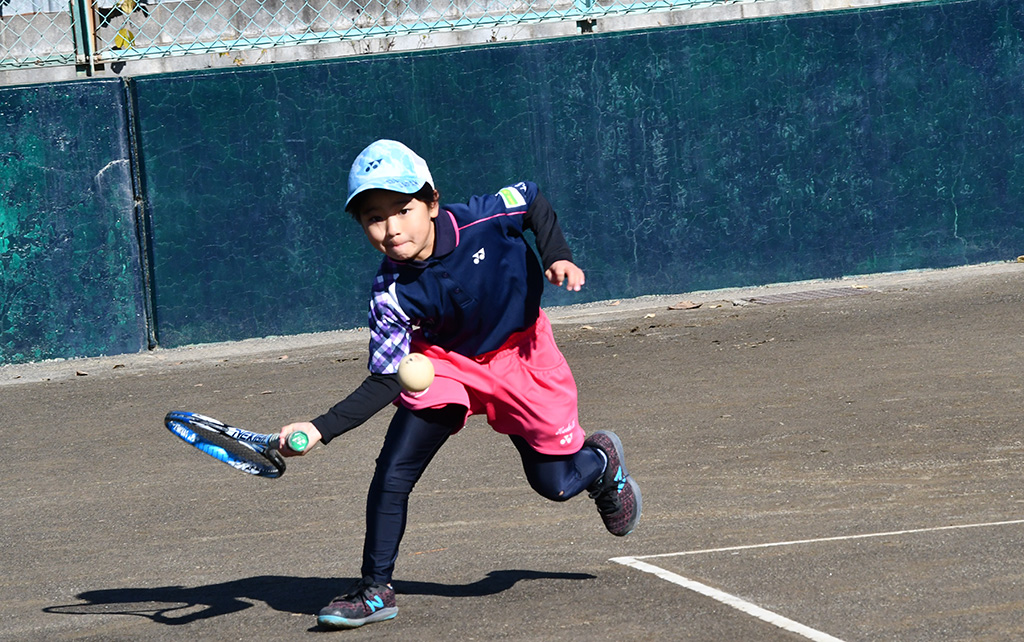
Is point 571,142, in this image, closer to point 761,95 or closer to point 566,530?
point 761,95

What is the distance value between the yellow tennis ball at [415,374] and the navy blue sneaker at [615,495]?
104 centimetres

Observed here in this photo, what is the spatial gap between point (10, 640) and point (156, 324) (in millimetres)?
7383

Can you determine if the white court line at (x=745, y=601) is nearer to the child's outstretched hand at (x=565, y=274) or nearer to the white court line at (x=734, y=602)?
the white court line at (x=734, y=602)

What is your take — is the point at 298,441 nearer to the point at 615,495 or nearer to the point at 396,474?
the point at 396,474

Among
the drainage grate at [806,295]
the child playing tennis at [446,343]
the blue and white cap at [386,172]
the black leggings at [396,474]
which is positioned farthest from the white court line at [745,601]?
the drainage grate at [806,295]

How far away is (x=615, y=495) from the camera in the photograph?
16.6 ft

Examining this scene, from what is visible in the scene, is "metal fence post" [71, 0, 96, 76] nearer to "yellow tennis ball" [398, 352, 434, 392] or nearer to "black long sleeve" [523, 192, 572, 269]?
"black long sleeve" [523, 192, 572, 269]

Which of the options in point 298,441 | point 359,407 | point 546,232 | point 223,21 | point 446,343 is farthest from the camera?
point 223,21

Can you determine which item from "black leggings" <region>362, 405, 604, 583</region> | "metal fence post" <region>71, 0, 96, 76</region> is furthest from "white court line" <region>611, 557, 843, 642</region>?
"metal fence post" <region>71, 0, 96, 76</region>

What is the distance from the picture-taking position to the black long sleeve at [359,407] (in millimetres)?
4277

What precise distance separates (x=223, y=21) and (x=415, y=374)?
28.9 ft

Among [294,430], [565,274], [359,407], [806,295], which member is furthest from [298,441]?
[806,295]

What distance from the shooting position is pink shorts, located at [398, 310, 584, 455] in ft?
15.4

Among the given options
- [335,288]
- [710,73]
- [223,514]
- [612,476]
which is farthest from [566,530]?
[710,73]
